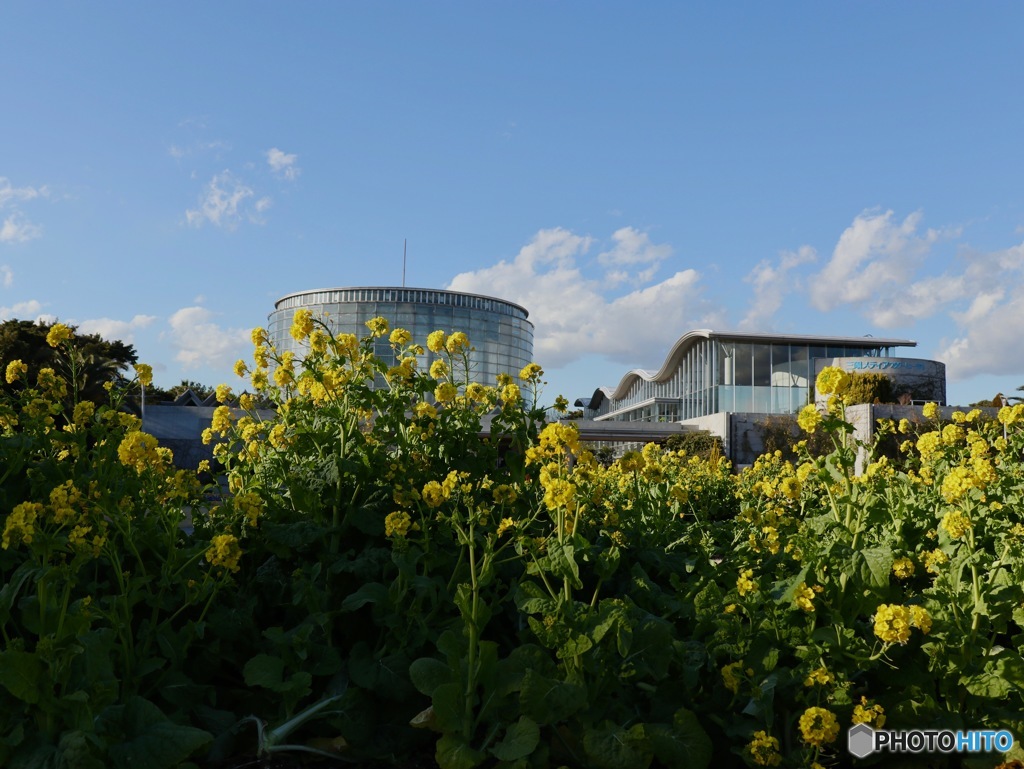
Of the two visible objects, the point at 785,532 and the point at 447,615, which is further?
the point at 785,532

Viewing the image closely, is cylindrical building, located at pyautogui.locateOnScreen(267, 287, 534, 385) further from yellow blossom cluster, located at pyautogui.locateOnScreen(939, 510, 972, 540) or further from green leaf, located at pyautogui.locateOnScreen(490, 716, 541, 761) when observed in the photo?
green leaf, located at pyautogui.locateOnScreen(490, 716, 541, 761)

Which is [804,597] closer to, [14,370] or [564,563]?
[564,563]

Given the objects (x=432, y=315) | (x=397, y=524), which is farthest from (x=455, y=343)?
(x=432, y=315)

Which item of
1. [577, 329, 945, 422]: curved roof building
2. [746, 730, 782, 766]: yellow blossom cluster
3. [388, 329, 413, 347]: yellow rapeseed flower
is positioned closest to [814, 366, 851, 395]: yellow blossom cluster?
[746, 730, 782, 766]: yellow blossom cluster

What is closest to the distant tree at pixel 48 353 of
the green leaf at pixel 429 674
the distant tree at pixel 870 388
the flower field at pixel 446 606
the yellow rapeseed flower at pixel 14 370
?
the yellow rapeseed flower at pixel 14 370

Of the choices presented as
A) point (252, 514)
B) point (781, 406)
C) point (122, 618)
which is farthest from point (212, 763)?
point (781, 406)

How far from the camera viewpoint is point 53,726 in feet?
7.96

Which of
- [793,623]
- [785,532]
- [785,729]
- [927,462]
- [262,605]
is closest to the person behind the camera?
[785,729]

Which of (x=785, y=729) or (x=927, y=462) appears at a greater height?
(x=927, y=462)

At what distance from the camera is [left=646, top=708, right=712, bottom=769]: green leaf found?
2.46 m

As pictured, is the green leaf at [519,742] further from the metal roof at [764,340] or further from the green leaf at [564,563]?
the metal roof at [764,340]

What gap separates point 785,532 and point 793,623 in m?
Result: 1.06

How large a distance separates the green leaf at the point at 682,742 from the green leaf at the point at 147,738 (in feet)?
4.61

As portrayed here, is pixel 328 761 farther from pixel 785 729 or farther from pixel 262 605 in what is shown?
pixel 785 729
